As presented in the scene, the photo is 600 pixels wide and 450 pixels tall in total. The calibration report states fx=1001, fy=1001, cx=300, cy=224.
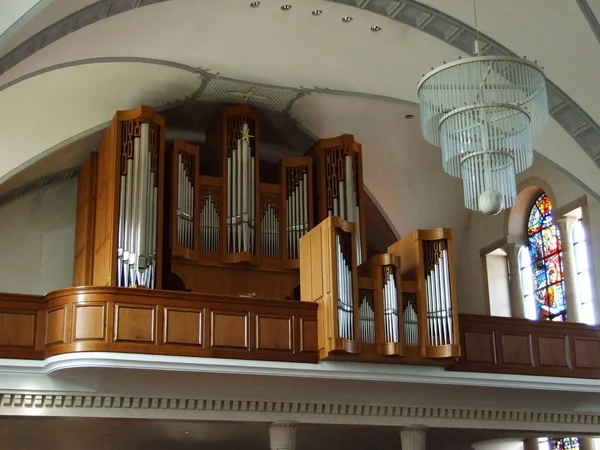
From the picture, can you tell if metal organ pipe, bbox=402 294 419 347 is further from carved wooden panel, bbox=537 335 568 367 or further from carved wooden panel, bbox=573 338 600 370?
carved wooden panel, bbox=573 338 600 370

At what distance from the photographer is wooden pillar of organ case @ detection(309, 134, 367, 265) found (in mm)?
14547

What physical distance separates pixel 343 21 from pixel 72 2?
3.70 meters

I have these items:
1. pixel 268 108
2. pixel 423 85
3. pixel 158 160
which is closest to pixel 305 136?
pixel 268 108

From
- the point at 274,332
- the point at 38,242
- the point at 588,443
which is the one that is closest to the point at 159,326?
the point at 274,332

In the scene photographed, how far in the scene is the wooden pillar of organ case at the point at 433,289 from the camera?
11.9 meters

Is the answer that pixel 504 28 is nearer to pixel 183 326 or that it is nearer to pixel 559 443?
pixel 183 326

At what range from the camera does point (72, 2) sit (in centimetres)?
1065

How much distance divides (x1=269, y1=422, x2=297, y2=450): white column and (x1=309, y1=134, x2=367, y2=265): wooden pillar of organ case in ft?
10.5

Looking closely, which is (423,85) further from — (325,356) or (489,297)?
(489,297)

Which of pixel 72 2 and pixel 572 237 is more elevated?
pixel 72 2

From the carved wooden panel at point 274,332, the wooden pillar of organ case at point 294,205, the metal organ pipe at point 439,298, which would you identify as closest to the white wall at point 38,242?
the wooden pillar of organ case at point 294,205

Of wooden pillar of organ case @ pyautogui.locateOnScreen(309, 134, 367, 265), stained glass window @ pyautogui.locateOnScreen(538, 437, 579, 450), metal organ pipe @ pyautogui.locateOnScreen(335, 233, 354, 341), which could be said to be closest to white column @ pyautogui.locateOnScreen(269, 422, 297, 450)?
metal organ pipe @ pyautogui.locateOnScreen(335, 233, 354, 341)

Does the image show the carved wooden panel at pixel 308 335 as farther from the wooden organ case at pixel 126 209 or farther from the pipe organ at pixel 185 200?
the pipe organ at pixel 185 200

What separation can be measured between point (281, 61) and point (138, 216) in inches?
115
